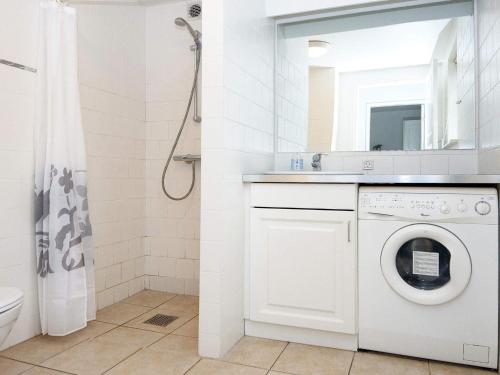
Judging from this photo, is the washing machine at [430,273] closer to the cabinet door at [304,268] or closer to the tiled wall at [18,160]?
the cabinet door at [304,268]

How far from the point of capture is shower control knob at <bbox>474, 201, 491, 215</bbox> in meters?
1.73

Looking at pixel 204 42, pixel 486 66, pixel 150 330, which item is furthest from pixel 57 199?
pixel 486 66

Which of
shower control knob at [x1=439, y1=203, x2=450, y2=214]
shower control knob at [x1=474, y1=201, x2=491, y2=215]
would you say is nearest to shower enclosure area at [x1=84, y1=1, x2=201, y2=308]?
shower control knob at [x1=439, y1=203, x2=450, y2=214]

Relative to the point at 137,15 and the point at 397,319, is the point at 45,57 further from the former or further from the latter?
the point at 397,319

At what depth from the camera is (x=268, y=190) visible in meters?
2.08

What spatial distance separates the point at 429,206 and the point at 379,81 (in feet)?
3.91

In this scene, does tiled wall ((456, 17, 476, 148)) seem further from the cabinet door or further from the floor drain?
the floor drain

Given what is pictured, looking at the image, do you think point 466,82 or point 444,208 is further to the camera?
point 466,82

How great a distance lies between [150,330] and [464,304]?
5.39 ft

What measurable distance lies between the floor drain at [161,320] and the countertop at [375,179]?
39.6 inches

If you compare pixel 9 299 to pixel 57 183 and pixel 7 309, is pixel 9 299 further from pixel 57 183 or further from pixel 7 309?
pixel 57 183

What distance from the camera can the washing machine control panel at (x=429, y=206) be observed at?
68.3 inches

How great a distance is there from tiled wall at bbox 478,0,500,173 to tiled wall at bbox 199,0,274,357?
1.26m

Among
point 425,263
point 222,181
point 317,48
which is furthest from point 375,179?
point 317,48
